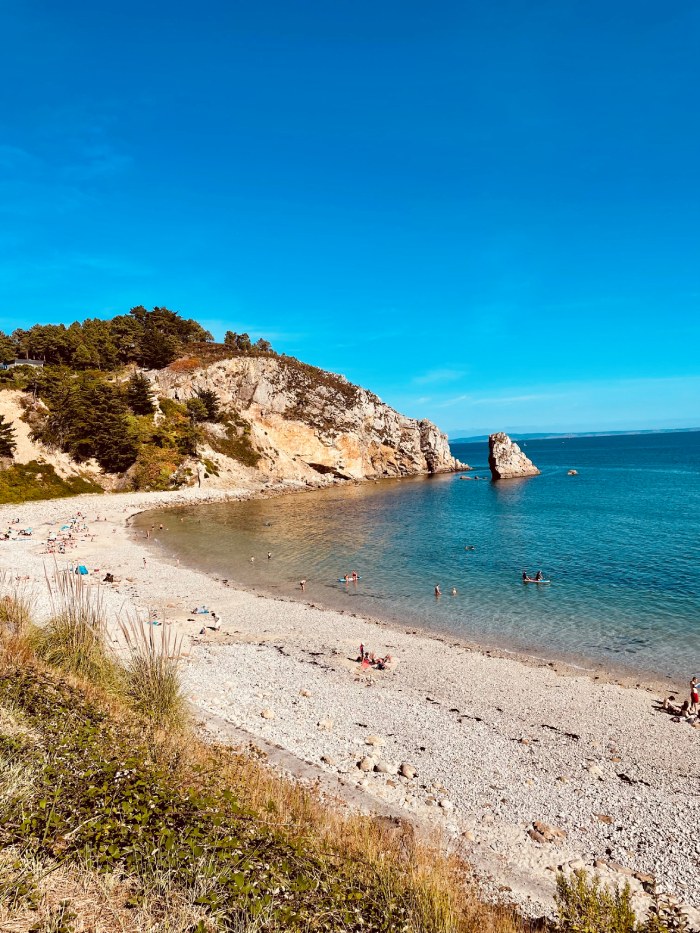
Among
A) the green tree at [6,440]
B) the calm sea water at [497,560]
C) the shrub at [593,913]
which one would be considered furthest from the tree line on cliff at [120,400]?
the shrub at [593,913]

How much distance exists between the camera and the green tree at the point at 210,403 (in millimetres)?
80812

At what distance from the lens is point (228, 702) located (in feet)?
47.2

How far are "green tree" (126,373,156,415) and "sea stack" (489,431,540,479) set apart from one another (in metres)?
66.8

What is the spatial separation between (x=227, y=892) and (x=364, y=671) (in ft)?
46.4

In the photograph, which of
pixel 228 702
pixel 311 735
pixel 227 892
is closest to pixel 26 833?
pixel 227 892

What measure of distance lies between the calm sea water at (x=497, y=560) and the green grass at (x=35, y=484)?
40.9 ft

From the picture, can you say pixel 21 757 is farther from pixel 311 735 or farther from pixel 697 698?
pixel 697 698

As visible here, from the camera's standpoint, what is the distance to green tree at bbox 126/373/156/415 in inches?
2867

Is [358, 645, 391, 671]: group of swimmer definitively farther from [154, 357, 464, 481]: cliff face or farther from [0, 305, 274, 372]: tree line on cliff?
[0, 305, 274, 372]: tree line on cliff

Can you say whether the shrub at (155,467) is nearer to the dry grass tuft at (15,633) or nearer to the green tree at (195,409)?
the green tree at (195,409)

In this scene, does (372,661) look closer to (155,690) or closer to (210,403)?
(155,690)

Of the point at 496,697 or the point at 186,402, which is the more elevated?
the point at 186,402

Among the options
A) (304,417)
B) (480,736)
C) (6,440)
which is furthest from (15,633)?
(304,417)

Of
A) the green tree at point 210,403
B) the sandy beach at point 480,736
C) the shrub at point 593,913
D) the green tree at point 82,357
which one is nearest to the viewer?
the shrub at point 593,913
